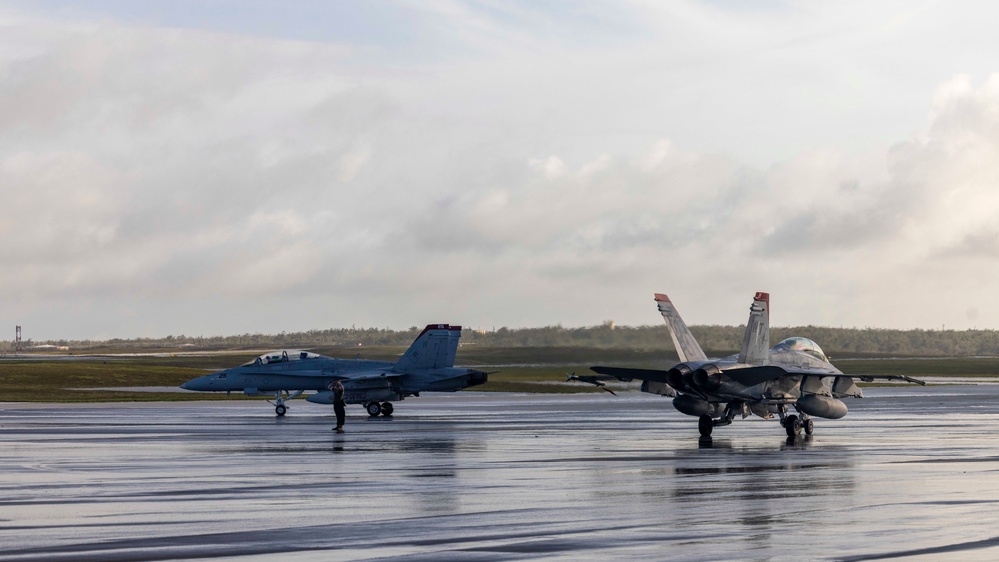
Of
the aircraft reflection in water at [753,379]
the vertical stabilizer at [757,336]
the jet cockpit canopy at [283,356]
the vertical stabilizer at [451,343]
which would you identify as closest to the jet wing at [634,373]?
the aircraft reflection in water at [753,379]

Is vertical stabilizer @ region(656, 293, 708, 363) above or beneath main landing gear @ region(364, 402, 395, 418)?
above

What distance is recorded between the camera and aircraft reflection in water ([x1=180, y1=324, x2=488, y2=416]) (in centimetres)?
4450

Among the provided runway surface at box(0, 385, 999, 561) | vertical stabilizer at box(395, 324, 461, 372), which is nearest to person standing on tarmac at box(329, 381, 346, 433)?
runway surface at box(0, 385, 999, 561)

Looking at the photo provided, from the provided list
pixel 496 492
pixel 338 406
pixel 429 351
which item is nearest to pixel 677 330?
pixel 338 406

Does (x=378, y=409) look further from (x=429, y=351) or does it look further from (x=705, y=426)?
(x=705, y=426)

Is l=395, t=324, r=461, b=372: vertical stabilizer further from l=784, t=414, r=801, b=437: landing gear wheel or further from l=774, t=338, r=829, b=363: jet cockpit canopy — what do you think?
l=784, t=414, r=801, b=437: landing gear wheel

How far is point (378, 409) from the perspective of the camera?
44.8 meters

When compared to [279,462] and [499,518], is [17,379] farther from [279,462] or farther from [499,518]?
[499,518]

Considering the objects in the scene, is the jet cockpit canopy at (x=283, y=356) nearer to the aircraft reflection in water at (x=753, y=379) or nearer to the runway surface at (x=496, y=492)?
the runway surface at (x=496, y=492)

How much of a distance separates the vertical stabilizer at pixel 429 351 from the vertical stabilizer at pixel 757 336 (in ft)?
47.0

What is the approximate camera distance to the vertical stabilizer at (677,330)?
33906 millimetres

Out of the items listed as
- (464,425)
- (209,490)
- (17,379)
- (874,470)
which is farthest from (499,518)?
(17,379)

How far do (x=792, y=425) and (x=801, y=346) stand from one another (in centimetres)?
333

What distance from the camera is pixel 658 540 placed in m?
13.7
